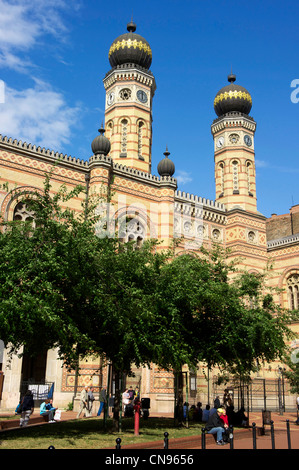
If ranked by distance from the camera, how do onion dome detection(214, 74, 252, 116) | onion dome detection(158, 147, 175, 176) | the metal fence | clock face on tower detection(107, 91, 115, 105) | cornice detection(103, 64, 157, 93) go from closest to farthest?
the metal fence < onion dome detection(158, 147, 175, 176) < cornice detection(103, 64, 157, 93) < clock face on tower detection(107, 91, 115, 105) < onion dome detection(214, 74, 252, 116)

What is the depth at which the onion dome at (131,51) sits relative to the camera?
29.6 metres

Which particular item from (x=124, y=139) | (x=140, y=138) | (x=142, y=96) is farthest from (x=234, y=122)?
(x=124, y=139)

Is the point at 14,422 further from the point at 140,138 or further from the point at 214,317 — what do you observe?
the point at 140,138

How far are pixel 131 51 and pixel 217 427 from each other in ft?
82.0

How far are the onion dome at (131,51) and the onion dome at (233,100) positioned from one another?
19.0ft

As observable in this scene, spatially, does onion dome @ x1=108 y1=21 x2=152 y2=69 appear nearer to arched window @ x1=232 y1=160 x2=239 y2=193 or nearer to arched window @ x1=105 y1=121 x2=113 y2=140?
arched window @ x1=105 y1=121 x2=113 y2=140

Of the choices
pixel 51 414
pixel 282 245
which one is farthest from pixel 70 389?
pixel 282 245

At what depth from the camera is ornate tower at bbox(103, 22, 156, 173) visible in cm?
2830

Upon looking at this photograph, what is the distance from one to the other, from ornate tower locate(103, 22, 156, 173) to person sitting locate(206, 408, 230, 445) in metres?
18.9

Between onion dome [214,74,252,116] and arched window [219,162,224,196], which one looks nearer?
arched window [219,162,224,196]

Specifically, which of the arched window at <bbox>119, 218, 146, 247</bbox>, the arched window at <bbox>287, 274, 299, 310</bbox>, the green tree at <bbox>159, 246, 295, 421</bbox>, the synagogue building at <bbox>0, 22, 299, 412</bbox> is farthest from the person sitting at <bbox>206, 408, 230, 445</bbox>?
the arched window at <bbox>287, 274, 299, 310</bbox>

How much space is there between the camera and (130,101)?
94.8 ft
